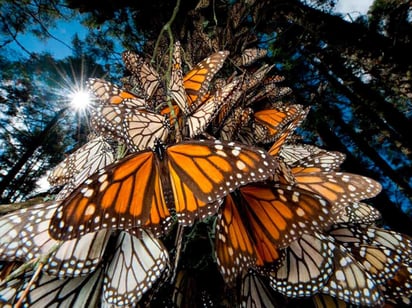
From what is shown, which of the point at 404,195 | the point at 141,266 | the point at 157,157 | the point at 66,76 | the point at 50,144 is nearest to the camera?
the point at 141,266

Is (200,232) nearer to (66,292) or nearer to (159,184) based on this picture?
(159,184)

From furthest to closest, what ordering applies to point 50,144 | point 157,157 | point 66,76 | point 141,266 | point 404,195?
point 50,144 → point 66,76 → point 404,195 → point 157,157 → point 141,266

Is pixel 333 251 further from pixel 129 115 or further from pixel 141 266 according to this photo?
pixel 129 115

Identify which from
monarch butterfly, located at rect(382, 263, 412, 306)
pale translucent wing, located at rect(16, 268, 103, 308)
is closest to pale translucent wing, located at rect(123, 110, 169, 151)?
pale translucent wing, located at rect(16, 268, 103, 308)

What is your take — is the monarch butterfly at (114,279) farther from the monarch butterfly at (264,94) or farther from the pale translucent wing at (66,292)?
the monarch butterfly at (264,94)

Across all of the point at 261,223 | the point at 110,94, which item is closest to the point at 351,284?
the point at 261,223

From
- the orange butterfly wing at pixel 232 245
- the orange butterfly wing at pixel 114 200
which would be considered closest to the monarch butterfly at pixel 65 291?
the orange butterfly wing at pixel 114 200

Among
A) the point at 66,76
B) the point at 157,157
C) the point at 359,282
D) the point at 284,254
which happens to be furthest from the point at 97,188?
the point at 66,76

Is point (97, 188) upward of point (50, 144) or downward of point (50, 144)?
downward
